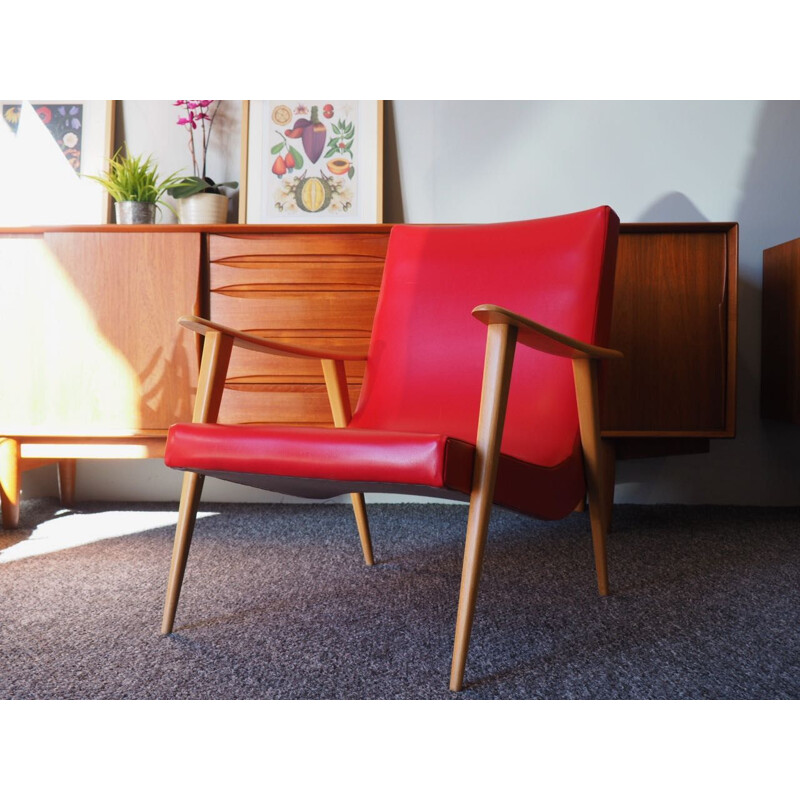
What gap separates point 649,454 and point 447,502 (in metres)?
0.76

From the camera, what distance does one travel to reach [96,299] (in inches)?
84.9

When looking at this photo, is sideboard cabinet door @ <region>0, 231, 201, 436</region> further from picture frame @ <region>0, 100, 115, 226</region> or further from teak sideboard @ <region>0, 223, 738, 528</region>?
picture frame @ <region>0, 100, 115, 226</region>

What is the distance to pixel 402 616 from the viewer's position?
1.40 metres

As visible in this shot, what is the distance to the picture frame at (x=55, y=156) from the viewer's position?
2.57 metres

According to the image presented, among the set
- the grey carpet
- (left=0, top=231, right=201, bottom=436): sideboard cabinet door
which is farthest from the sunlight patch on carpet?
(left=0, top=231, right=201, bottom=436): sideboard cabinet door

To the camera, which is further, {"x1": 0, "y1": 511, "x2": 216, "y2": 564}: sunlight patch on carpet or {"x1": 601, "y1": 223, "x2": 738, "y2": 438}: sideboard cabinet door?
{"x1": 601, "y1": 223, "x2": 738, "y2": 438}: sideboard cabinet door

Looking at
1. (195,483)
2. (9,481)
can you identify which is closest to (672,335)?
(195,483)

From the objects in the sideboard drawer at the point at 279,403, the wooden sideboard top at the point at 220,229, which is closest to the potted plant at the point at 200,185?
the wooden sideboard top at the point at 220,229

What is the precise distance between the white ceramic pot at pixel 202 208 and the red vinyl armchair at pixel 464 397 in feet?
3.09

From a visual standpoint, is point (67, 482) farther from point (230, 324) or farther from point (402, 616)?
point (402, 616)

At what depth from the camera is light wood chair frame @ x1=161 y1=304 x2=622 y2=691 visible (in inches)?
41.6

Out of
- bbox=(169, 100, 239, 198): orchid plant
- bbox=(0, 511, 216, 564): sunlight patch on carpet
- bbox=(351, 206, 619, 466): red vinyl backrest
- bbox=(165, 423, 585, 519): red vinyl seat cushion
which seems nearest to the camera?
bbox=(165, 423, 585, 519): red vinyl seat cushion
